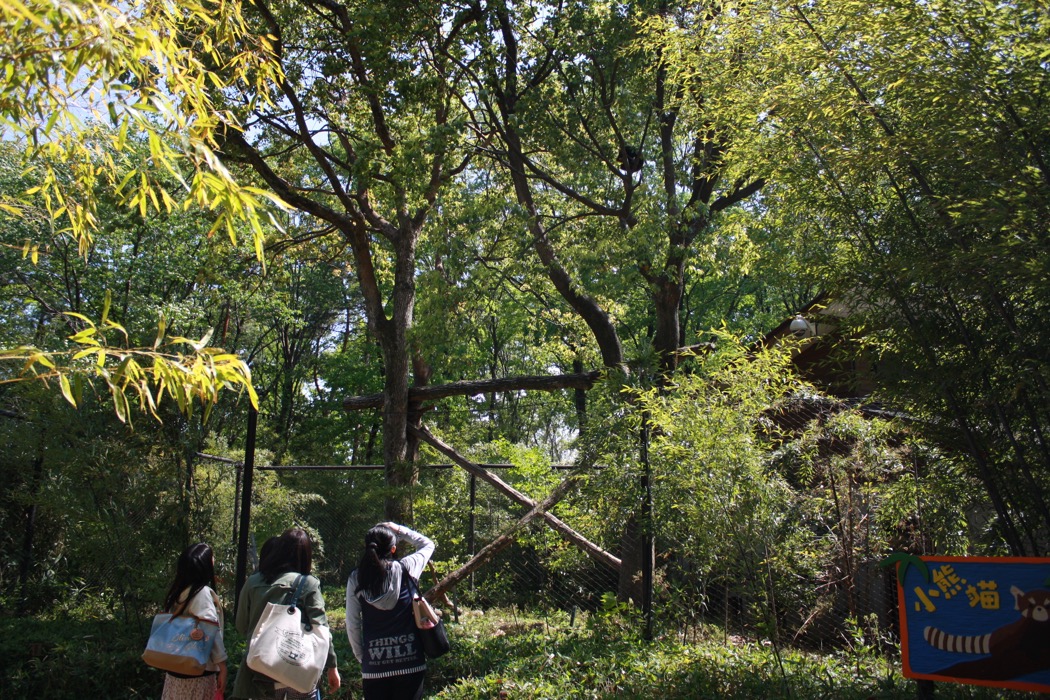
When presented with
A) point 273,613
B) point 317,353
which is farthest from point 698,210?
point 317,353

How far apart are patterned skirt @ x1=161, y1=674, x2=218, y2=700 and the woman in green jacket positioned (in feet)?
0.61

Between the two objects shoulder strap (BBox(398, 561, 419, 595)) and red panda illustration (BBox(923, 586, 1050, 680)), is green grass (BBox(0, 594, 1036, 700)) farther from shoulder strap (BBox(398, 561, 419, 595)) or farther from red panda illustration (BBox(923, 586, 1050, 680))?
shoulder strap (BBox(398, 561, 419, 595))

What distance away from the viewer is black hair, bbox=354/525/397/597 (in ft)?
14.8

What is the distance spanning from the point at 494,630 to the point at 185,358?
24.0 ft

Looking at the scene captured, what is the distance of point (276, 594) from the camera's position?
4.20 meters

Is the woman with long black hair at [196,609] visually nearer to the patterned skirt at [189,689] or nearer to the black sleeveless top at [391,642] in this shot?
the patterned skirt at [189,689]

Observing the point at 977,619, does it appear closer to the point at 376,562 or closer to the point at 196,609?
the point at 376,562

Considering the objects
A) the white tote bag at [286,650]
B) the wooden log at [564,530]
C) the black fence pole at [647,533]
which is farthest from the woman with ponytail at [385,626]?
the wooden log at [564,530]

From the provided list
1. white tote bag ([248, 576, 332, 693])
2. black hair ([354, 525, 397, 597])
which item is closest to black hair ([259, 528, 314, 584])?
white tote bag ([248, 576, 332, 693])

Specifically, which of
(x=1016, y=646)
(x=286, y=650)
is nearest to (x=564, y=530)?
(x=286, y=650)

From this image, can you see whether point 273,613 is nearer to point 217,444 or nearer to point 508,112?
point 217,444

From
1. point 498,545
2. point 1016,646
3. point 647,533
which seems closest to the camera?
point 1016,646

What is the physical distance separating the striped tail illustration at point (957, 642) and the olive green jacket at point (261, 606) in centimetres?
329

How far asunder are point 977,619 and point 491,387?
669cm
